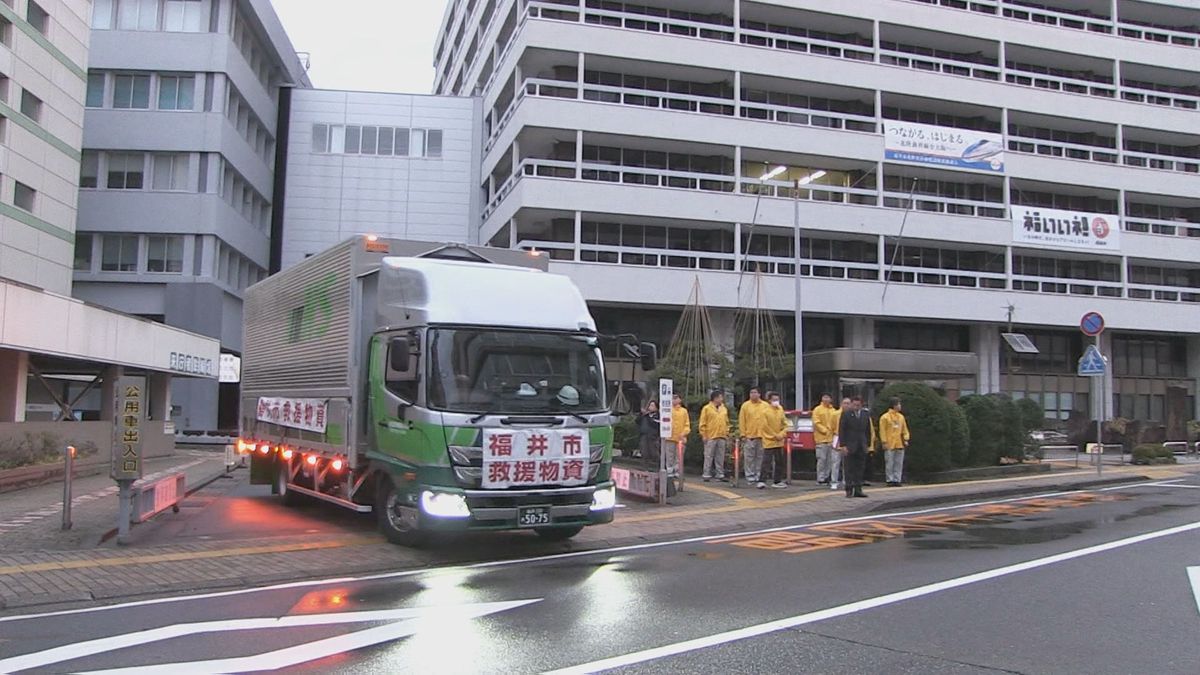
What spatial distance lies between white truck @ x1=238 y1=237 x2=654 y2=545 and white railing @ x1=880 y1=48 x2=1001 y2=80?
34353 mm

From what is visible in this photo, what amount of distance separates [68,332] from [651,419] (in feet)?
41.3

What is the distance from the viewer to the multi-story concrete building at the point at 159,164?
4006 centimetres

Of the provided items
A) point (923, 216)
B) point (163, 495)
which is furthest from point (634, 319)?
point (163, 495)

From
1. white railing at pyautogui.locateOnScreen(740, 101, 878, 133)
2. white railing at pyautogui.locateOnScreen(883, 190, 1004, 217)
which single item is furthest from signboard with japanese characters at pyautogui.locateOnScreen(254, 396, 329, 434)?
white railing at pyautogui.locateOnScreen(883, 190, 1004, 217)

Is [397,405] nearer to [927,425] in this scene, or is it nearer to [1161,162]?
[927,425]

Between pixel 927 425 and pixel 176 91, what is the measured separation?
119 feet

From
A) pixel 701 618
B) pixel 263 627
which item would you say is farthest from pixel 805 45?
pixel 263 627

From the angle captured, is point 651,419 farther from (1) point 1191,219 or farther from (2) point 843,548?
(1) point 1191,219

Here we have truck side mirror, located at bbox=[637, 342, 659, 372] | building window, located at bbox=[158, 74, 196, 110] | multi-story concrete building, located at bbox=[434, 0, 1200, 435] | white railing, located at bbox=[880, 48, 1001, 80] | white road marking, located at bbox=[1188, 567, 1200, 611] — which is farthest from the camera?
white railing, located at bbox=[880, 48, 1001, 80]

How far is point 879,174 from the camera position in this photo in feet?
130

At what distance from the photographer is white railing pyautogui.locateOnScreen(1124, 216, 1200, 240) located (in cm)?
4431

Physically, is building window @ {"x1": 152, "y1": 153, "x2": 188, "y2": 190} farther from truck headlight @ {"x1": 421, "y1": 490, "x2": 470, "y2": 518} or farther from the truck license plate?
the truck license plate

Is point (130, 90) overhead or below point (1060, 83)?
below

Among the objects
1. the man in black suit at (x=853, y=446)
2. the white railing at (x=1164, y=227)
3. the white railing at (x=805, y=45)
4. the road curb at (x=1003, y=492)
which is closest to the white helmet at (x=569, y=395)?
the road curb at (x=1003, y=492)
